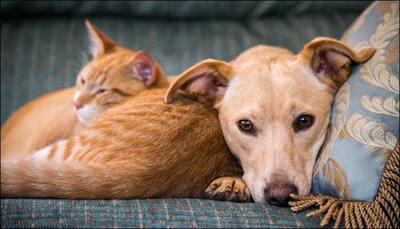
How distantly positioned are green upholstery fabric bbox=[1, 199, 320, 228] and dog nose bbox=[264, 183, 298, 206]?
0.18 ft

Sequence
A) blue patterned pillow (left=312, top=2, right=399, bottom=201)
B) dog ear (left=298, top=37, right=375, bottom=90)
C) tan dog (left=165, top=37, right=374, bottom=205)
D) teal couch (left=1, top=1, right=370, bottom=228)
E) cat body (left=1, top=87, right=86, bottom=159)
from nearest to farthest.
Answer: blue patterned pillow (left=312, top=2, right=399, bottom=201) < tan dog (left=165, top=37, right=374, bottom=205) < dog ear (left=298, top=37, right=375, bottom=90) < cat body (left=1, top=87, right=86, bottom=159) < teal couch (left=1, top=1, right=370, bottom=228)

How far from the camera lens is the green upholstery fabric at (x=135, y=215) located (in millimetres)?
1584

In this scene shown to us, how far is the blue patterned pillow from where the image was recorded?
1738mm

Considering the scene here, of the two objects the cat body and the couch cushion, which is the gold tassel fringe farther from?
the couch cushion

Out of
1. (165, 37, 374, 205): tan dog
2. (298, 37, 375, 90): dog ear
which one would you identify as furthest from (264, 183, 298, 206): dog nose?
(298, 37, 375, 90): dog ear

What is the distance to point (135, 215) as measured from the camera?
1621mm

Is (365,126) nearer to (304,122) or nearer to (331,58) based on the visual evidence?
(304,122)

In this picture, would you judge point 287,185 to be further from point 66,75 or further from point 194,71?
point 66,75

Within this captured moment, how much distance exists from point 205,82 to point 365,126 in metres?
0.65

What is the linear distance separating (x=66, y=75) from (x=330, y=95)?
1.57 m

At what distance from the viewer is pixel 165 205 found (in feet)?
5.60

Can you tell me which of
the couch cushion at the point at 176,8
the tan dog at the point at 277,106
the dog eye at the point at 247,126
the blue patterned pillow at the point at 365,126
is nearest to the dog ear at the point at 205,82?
the tan dog at the point at 277,106

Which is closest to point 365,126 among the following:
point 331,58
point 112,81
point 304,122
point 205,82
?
point 304,122

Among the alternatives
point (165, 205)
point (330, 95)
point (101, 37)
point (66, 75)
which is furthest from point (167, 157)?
point (66, 75)
